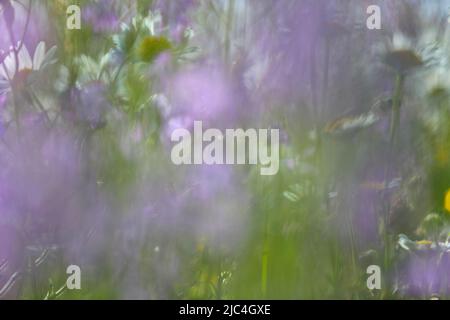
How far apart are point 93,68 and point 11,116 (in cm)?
9

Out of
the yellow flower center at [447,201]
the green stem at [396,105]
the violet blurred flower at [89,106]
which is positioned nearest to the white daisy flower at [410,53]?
the green stem at [396,105]

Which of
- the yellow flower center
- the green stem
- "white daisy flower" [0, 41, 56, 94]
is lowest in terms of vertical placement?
the yellow flower center

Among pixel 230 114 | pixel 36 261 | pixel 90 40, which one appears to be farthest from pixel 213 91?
pixel 36 261

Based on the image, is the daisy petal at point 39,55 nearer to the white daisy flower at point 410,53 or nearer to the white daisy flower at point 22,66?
the white daisy flower at point 22,66

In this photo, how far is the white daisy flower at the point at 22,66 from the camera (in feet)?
3.48

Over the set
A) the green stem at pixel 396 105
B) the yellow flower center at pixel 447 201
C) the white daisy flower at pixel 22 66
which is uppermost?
the white daisy flower at pixel 22 66

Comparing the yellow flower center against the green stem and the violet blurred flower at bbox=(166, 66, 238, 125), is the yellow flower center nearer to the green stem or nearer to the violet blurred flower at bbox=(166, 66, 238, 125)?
the green stem

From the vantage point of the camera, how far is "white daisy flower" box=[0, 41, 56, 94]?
41.7 inches

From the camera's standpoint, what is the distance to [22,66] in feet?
3.48

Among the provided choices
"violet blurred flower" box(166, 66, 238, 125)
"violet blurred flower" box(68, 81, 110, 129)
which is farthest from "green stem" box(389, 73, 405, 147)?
"violet blurred flower" box(68, 81, 110, 129)

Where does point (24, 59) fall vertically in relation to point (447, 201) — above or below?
above

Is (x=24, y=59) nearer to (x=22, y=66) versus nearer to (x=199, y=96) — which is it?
(x=22, y=66)

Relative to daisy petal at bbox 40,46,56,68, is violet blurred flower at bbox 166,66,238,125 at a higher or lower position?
lower

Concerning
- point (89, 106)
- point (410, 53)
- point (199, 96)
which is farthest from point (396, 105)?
point (89, 106)
